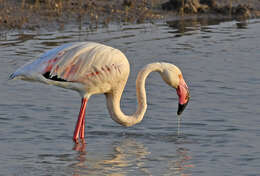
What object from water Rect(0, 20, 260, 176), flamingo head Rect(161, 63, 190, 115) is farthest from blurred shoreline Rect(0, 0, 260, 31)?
flamingo head Rect(161, 63, 190, 115)

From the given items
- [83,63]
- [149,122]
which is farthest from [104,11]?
[83,63]

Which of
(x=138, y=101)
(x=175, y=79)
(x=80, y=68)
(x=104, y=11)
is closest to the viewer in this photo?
(x=80, y=68)

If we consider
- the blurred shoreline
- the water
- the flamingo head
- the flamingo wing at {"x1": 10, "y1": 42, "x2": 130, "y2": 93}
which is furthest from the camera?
the blurred shoreline

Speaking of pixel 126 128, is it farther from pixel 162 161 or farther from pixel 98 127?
pixel 162 161

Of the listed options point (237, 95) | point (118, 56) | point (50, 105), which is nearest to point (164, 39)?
point (237, 95)

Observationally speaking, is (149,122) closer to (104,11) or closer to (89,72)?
(89,72)

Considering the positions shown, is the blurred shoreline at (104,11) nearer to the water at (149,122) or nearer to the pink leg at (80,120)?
the water at (149,122)

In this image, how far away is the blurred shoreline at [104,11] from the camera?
1546 centimetres

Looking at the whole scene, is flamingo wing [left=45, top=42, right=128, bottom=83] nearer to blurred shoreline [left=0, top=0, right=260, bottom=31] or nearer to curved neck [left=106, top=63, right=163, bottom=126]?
curved neck [left=106, top=63, right=163, bottom=126]

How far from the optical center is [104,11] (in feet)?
56.9

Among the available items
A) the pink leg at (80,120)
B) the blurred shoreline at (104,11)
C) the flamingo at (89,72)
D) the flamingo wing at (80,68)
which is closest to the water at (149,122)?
the pink leg at (80,120)

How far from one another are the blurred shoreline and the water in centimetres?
131

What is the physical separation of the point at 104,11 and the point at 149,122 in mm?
8788

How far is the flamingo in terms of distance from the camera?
301 inches
